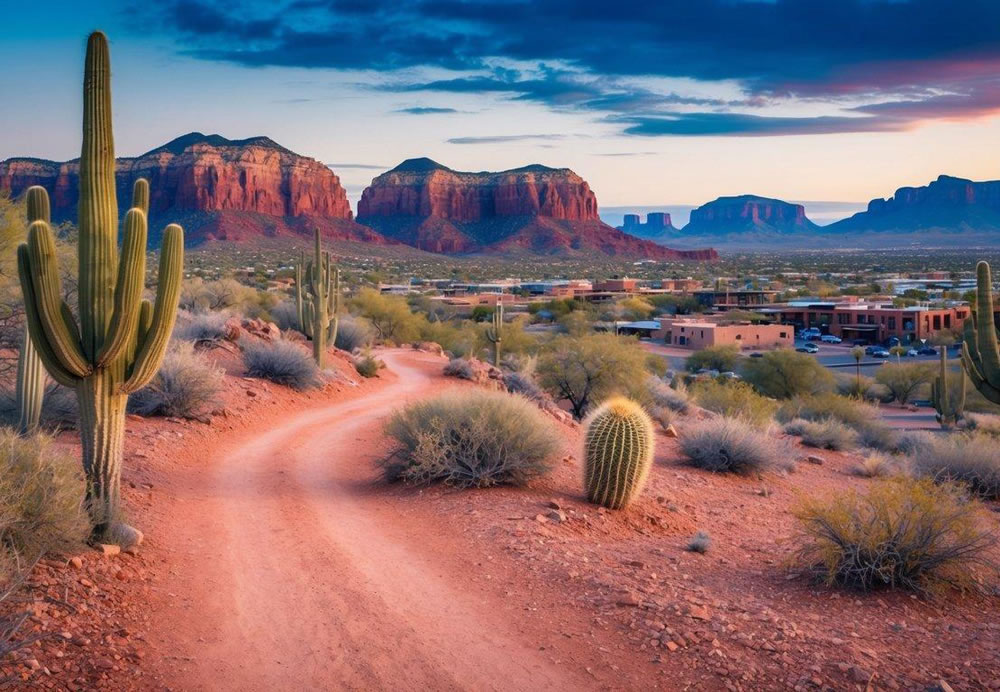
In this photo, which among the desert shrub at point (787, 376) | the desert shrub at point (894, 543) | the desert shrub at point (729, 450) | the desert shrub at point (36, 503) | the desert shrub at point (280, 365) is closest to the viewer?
the desert shrub at point (36, 503)

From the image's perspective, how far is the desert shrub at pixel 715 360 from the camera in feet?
169

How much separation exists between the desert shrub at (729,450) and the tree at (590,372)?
925 centimetres

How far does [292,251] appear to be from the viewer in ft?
412

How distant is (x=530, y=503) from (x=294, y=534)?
2890mm

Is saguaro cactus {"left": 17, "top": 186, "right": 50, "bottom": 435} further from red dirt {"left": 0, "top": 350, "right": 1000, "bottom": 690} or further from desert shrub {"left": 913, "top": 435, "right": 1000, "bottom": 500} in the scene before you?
desert shrub {"left": 913, "top": 435, "right": 1000, "bottom": 500}

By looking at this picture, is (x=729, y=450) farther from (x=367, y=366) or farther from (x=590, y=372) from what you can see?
(x=367, y=366)

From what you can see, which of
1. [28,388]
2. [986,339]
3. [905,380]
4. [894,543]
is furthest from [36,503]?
[905,380]

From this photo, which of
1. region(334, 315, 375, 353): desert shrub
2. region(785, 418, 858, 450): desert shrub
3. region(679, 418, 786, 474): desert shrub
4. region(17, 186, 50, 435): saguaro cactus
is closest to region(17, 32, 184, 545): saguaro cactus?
region(17, 186, 50, 435): saguaro cactus

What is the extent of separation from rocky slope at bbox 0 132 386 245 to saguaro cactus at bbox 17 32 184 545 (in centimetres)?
11366

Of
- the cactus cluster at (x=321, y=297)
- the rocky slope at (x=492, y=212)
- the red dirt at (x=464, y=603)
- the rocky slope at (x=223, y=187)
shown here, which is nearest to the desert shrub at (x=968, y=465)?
the red dirt at (x=464, y=603)

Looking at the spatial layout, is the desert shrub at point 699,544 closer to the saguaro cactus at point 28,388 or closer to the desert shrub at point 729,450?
the desert shrub at point 729,450

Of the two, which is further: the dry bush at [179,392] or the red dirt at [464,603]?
the dry bush at [179,392]

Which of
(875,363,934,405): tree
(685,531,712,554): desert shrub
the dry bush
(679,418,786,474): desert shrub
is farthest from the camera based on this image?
(875,363,934,405): tree

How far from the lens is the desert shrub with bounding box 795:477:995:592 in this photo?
8.62 meters
